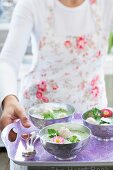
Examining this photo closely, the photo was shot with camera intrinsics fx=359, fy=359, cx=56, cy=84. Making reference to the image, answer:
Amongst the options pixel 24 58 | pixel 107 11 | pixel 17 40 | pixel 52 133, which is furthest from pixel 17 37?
pixel 24 58

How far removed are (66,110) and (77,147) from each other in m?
0.23

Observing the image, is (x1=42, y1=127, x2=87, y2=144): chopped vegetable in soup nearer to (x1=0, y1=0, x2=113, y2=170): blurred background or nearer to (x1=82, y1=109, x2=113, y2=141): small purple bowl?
(x1=82, y1=109, x2=113, y2=141): small purple bowl

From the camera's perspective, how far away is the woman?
1.07 meters

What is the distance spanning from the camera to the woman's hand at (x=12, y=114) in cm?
81

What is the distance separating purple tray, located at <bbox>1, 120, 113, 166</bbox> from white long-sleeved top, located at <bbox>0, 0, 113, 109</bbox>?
30cm

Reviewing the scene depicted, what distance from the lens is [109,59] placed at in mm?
2107

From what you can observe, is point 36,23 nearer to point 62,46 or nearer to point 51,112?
point 62,46

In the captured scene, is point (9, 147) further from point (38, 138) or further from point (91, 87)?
point (91, 87)

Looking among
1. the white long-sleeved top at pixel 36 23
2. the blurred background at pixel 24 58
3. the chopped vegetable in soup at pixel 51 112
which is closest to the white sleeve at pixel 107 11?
the white long-sleeved top at pixel 36 23

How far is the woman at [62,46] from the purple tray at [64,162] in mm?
340

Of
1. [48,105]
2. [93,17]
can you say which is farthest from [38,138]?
[93,17]

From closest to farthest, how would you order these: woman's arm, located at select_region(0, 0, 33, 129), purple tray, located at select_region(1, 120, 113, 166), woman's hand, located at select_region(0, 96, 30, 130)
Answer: purple tray, located at select_region(1, 120, 113, 166) → woman's hand, located at select_region(0, 96, 30, 130) → woman's arm, located at select_region(0, 0, 33, 129)

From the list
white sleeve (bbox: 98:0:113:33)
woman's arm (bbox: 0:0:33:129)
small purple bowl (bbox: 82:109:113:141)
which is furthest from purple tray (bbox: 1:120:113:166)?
white sleeve (bbox: 98:0:113:33)

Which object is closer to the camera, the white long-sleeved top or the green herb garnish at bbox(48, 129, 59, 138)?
the green herb garnish at bbox(48, 129, 59, 138)
